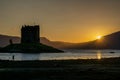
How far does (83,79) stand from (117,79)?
392cm

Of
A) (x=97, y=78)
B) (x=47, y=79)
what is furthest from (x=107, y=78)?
(x=47, y=79)

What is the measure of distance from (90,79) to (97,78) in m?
1.14

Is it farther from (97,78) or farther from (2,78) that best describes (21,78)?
(97,78)

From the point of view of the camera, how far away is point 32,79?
44.2 metres

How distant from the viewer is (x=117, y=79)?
43062 mm

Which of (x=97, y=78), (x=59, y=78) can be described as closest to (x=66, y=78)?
(x=59, y=78)

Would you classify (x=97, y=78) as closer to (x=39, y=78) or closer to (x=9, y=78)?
(x=39, y=78)

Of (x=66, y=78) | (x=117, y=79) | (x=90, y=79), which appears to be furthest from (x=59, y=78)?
(x=117, y=79)

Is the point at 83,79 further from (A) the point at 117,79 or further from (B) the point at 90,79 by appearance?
(A) the point at 117,79

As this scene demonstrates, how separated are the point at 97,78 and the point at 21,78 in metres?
9.13

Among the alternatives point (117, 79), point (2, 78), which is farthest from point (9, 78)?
point (117, 79)

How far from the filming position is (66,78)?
44719 mm

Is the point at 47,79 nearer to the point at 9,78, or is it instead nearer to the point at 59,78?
the point at 59,78

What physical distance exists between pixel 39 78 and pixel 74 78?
14.0 feet
